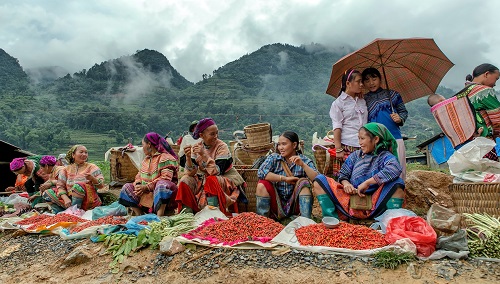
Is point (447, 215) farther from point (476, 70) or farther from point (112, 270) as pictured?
point (112, 270)

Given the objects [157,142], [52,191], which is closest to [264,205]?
[157,142]

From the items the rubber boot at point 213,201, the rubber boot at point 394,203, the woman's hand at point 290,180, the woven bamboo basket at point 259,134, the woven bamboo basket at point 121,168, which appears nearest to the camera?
the rubber boot at point 394,203

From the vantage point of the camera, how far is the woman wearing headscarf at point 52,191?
19.1 ft

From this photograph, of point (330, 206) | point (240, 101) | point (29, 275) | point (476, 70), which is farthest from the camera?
point (240, 101)

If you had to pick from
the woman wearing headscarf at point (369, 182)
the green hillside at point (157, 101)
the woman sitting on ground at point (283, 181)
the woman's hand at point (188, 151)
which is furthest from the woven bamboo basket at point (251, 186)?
the green hillside at point (157, 101)

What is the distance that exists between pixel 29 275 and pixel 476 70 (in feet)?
16.1

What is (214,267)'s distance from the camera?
2918mm

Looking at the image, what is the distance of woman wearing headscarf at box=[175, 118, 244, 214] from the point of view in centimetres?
445

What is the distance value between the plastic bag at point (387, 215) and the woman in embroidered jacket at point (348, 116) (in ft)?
3.63

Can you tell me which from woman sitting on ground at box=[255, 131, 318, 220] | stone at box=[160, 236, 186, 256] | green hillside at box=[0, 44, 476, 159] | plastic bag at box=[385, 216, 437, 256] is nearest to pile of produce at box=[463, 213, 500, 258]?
plastic bag at box=[385, 216, 437, 256]

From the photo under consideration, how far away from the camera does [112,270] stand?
10.4ft

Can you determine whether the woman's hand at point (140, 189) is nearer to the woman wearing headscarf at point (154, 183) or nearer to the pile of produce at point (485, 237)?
the woman wearing headscarf at point (154, 183)

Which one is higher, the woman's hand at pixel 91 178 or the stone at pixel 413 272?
the woman's hand at pixel 91 178

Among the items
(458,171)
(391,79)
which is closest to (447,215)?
(458,171)
